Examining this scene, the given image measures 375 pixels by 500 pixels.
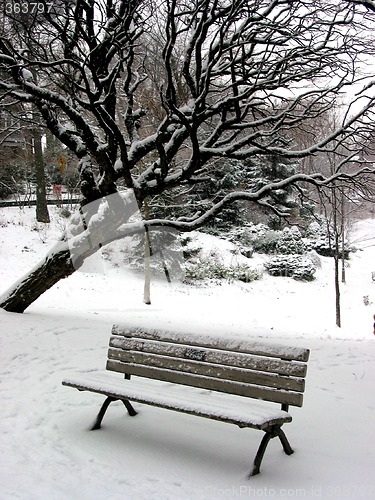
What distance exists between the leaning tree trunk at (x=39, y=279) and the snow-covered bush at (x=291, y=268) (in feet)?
48.0

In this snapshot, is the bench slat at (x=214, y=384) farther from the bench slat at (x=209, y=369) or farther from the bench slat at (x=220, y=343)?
the bench slat at (x=220, y=343)

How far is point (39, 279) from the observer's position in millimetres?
8812

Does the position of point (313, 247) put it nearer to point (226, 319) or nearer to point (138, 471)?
point (226, 319)

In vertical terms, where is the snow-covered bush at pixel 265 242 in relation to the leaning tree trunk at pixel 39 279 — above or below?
above

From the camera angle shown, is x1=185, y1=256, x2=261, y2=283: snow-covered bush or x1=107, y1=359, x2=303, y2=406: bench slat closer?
x1=107, y1=359, x2=303, y2=406: bench slat

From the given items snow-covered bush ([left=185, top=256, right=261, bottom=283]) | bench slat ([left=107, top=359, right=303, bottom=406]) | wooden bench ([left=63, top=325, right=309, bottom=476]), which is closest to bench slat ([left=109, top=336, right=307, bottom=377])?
wooden bench ([left=63, top=325, right=309, bottom=476])

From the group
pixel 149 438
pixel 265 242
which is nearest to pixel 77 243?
pixel 149 438

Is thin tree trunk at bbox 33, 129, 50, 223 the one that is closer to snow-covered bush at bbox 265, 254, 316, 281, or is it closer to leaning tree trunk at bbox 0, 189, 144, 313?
snow-covered bush at bbox 265, 254, 316, 281

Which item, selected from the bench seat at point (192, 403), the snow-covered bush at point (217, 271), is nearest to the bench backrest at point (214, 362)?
the bench seat at point (192, 403)

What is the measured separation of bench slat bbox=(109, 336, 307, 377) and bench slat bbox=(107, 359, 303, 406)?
0.15 m

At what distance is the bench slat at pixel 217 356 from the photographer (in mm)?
3570

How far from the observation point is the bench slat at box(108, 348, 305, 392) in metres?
3.57

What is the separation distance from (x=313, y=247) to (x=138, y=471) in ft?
77.2

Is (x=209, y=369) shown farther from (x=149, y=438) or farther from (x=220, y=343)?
(x=149, y=438)
